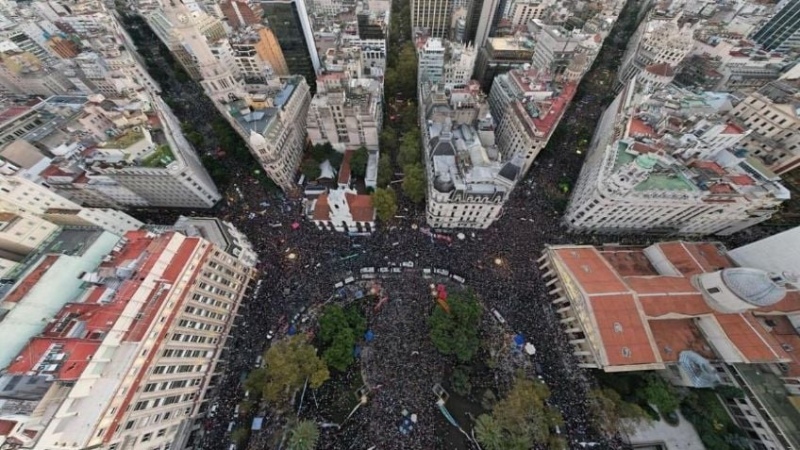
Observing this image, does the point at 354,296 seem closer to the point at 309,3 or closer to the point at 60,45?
the point at 309,3

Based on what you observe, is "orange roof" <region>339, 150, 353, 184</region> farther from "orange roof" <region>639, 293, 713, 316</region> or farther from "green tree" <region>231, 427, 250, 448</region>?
"orange roof" <region>639, 293, 713, 316</region>

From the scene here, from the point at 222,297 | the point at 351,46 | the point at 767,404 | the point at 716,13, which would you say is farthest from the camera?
the point at 716,13

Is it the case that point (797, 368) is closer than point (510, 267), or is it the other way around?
point (797, 368)

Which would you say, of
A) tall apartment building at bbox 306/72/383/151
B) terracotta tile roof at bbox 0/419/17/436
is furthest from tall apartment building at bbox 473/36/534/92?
terracotta tile roof at bbox 0/419/17/436

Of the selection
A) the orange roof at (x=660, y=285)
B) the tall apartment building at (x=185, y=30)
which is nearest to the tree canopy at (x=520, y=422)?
the orange roof at (x=660, y=285)

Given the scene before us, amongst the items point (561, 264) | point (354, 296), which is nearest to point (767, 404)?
point (561, 264)

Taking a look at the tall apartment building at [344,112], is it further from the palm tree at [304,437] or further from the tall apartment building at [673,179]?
the palm tree at [304,437]
